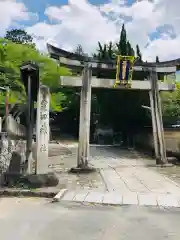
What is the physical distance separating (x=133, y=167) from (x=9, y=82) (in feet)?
31.5

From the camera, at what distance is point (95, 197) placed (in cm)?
754

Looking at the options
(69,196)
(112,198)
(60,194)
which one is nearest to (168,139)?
(112,198)

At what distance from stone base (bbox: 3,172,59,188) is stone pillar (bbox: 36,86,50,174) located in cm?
29

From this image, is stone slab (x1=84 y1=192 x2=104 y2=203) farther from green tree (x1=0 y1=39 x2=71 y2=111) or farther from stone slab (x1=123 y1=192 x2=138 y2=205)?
green tree (x1=0 y1=39 x2=71 y2=111)

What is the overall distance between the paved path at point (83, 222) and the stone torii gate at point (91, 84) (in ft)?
20.1

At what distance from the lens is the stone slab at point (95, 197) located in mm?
7238

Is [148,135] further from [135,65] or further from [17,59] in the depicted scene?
[17,59]

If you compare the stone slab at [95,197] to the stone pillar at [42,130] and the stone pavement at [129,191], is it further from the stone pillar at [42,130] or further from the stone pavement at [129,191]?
the stone pillar at [42,130]

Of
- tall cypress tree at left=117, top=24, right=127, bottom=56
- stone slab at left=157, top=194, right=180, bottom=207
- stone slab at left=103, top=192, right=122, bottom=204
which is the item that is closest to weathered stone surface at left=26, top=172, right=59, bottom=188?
stone slab at left=103, top=192, right=122, bottom=204

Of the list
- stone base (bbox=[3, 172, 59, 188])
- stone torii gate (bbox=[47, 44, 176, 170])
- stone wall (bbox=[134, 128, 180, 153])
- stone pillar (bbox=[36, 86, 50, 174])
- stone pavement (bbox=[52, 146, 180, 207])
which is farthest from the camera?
stone wall (bbox=[134, 128, 180, 153])

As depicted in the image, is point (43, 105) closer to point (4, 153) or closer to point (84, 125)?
point (4, 153)

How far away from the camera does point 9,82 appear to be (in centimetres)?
1895

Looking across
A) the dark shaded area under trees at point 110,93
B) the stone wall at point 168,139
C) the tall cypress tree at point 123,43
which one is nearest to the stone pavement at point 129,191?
the stone wall at point 168,139

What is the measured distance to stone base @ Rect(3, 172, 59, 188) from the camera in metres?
8.44
